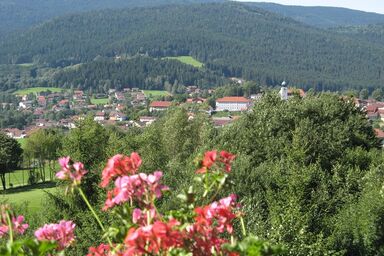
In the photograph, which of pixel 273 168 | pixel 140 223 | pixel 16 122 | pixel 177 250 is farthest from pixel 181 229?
pixel 16 122

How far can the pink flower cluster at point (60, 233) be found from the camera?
11.2 ft

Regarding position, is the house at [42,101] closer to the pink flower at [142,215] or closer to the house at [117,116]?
the house at [117,116]

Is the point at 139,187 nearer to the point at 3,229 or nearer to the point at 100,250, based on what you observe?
the point at 100,250

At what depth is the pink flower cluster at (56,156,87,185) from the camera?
338cm

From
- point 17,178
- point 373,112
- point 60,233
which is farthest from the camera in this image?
point 373,112

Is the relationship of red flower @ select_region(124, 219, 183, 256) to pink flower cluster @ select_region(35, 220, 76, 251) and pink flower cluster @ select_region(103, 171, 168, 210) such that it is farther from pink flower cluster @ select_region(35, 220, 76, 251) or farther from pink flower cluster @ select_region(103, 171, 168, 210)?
pink flower cluster @ select_region(35, 220, 76, 251)

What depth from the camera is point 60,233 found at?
11.3 feet

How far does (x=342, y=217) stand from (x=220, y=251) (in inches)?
509

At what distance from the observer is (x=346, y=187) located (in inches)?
696

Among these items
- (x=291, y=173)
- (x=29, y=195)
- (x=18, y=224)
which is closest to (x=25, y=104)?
(x=29, y=195)

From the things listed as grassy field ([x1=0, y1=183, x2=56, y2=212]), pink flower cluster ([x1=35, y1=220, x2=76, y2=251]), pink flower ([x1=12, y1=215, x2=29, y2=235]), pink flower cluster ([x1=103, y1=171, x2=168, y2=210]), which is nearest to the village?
grassy field ([x1=0, y1=183, x2=56, y2=212])

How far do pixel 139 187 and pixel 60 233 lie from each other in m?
0.67

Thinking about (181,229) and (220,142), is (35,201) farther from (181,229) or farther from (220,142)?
(181,229)

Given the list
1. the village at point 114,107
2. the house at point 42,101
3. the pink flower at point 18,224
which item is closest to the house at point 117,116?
the village at point 114,107
